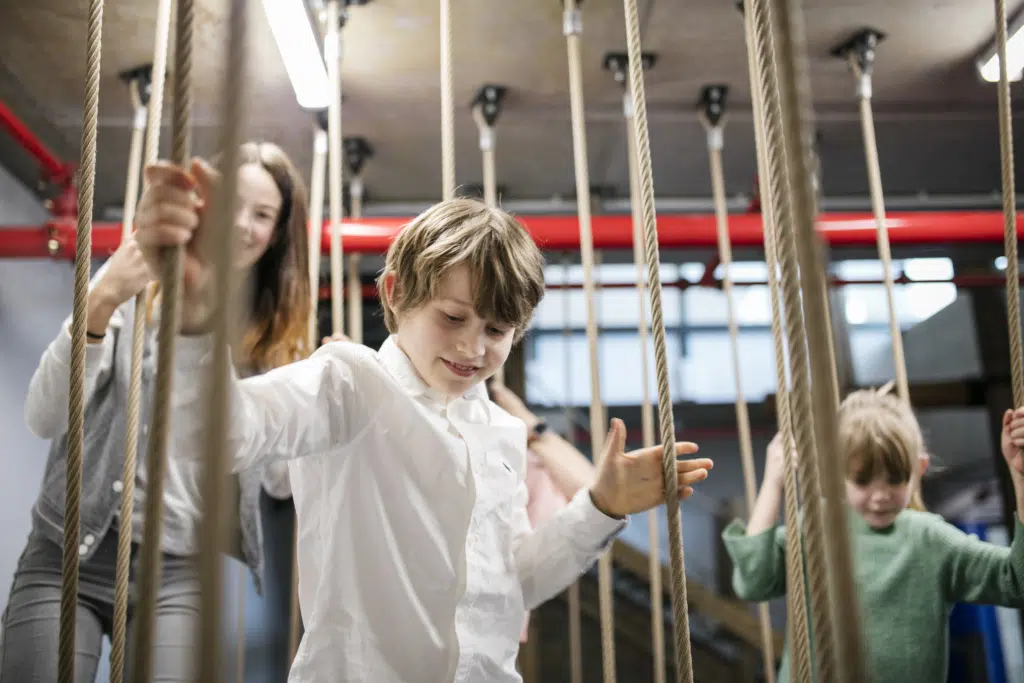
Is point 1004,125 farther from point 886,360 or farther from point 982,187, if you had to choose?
point 886,360

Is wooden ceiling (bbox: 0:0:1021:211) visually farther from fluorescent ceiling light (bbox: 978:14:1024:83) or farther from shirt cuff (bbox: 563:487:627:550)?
shirt cuff (bbox: 563:487:627:550)

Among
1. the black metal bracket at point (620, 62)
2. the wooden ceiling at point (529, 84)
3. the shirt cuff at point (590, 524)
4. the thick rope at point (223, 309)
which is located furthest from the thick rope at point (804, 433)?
the black metal bracket at point (620, 62)

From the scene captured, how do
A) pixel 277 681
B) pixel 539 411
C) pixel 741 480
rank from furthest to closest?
1. pixel 741 480
2. pixel 539 411
3. pixel 277 681

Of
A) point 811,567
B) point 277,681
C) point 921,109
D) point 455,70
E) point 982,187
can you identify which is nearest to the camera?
point 811,567

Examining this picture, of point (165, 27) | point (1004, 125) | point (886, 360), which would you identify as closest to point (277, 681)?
point (165, 27)

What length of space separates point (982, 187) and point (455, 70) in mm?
2105

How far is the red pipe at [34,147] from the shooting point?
2.00 meters

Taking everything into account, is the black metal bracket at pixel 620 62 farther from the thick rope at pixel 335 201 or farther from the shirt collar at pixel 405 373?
the shirt collar at pixel 405 373

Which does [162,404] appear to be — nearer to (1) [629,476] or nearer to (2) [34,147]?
(1) [629,476]

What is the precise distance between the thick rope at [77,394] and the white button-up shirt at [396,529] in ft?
0.57

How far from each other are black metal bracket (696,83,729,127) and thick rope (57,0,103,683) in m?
1.77

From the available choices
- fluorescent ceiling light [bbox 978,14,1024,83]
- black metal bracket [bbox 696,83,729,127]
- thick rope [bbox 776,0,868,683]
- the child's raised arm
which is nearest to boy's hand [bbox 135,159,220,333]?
thick rope [bbox 776,0,868,683]

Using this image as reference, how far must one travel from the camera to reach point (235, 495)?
1.25 metres

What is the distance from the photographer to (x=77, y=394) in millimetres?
682
